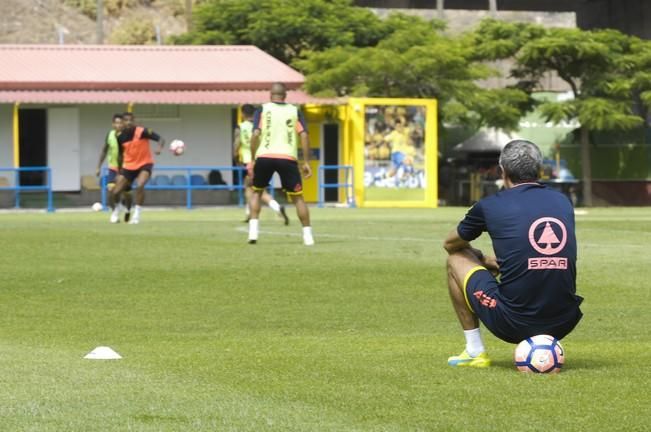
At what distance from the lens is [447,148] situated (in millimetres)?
49719

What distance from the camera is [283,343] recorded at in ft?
34.6

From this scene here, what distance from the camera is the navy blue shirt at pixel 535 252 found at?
8570mm

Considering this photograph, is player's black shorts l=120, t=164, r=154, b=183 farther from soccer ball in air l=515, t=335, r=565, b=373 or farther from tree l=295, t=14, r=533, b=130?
soccer ball in air l=515, t=335, r=565, b=373

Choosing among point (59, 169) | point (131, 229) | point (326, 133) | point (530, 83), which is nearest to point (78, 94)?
point (59, 169)

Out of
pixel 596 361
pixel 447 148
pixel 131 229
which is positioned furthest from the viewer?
pixel 447 148

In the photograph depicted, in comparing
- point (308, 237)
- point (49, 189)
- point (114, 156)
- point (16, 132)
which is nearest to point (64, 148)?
point (16, 132)

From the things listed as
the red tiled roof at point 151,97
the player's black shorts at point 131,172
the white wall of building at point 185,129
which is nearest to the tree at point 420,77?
the red tiled roof at point 151,97

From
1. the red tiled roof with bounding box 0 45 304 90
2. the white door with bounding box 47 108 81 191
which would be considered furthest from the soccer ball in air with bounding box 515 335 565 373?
the white door with bounding box 47 108 81 191

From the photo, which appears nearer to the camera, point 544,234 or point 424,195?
point 544,234

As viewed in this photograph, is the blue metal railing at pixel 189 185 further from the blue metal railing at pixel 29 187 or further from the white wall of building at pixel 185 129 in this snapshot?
the blue metal railing at pixel 29 187

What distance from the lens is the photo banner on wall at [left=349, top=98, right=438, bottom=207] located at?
4294 cm

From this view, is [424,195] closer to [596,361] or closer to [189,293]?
[189,293]

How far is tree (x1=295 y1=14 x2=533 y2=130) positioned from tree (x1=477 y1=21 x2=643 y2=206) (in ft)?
3.76

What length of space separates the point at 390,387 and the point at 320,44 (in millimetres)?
43174
